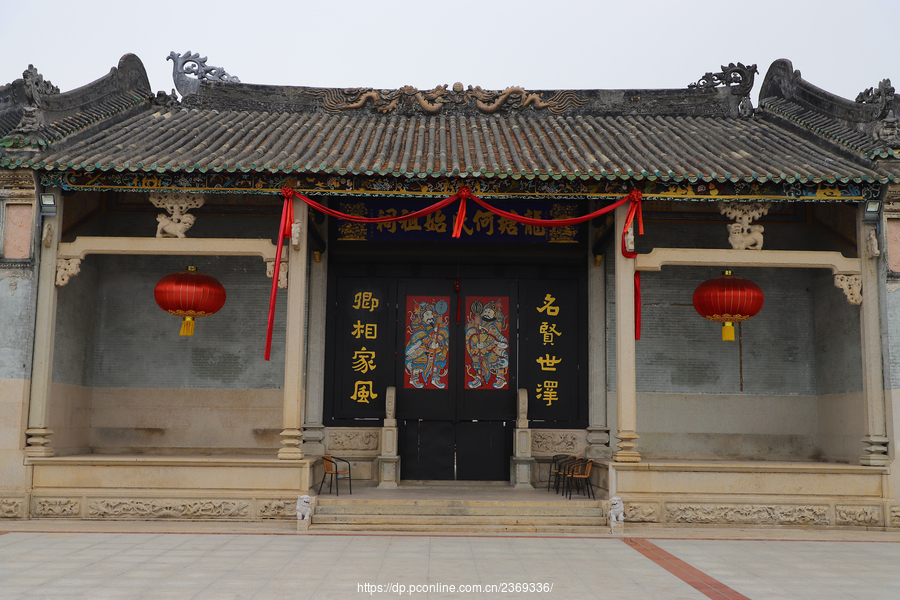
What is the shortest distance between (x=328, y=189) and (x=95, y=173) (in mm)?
2535

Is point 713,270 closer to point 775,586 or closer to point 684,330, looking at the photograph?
point 684,330

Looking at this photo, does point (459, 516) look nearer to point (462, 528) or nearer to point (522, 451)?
point (462, 528)

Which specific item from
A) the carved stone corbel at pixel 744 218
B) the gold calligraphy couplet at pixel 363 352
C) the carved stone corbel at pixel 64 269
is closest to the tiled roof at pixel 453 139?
the carved stone corbel at pixel 744 218

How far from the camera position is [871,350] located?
8.49m

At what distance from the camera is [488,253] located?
1053 centimetres

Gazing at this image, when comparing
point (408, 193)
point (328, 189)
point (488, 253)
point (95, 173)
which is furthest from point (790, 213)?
point (95, 173)

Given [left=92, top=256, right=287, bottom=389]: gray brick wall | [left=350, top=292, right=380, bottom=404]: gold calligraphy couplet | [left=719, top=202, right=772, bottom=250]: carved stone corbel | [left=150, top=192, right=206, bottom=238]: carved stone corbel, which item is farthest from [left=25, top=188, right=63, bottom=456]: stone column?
[left=719, top=202, right=772, bottom=250]: carved stone corbel

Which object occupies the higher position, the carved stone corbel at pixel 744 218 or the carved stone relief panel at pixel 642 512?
the carved stone corbel at pixel 744 218

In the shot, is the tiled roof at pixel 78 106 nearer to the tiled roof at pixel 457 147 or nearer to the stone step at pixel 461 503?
the tiled roof at pixel 457 147

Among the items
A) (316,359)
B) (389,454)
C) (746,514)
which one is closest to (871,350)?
(746,514)

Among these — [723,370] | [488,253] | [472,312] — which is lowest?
[723,370]

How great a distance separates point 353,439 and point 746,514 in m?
4.91

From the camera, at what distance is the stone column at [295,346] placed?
8.30 m

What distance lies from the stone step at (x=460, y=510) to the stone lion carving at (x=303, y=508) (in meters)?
0.38
